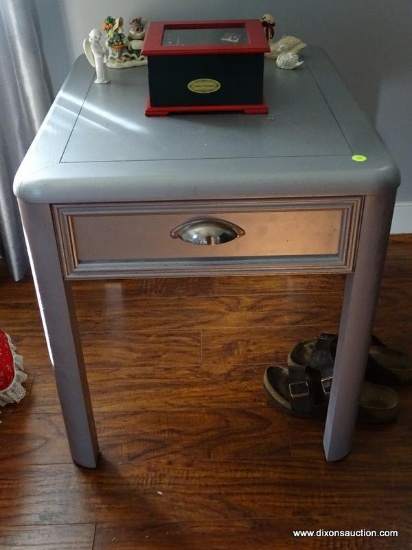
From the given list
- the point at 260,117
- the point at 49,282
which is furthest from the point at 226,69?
the point at 49,282

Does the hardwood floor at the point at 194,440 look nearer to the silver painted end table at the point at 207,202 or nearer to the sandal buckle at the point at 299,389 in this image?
the sandal buckle at the point at 299,389

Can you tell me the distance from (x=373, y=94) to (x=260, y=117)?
0.70m

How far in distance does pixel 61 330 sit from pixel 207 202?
13.6 inches

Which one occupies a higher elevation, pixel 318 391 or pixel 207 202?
pixel 207 202

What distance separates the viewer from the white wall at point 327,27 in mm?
1499


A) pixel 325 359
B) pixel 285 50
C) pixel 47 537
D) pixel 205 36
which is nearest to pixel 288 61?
pixel 285 50

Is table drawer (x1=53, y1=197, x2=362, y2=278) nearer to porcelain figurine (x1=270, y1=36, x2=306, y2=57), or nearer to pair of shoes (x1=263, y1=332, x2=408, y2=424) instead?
pair of shoes (x1=263, y1=332, x2=408, y2=424)

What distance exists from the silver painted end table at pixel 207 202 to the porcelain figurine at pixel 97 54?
15cm

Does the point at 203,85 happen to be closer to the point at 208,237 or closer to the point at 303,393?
the point at 208,237

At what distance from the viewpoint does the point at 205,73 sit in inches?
42.6

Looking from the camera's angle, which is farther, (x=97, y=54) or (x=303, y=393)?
(x=303, y=393)

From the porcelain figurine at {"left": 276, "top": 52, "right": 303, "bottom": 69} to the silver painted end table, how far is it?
0.66 ft

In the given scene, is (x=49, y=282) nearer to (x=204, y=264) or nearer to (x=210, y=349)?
(x=204, y=264)

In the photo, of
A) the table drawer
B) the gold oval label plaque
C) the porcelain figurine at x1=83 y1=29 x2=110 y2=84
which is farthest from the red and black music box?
the table drawer
